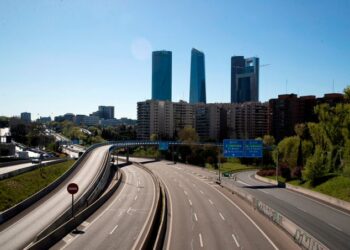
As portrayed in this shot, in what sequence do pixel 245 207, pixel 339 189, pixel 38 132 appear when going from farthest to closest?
pixel 38 132 → pixel 339 189 → pixel 245 207

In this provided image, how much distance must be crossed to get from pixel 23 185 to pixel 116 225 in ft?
83.5

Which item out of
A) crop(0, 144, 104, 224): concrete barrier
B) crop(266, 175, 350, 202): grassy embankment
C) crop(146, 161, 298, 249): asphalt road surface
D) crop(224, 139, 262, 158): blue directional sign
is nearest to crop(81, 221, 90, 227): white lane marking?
crop(146, 161, 298, 249): asphalt road surface

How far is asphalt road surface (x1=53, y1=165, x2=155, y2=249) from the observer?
993 inches

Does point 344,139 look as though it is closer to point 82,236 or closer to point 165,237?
point 165,237

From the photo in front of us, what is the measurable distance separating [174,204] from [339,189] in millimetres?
23076

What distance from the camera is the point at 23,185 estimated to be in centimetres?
5166

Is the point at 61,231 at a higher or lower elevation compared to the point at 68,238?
higher

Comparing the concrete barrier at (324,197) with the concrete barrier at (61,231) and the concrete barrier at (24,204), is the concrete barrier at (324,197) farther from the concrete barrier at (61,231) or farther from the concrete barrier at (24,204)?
the concrete barrier at (24,204)

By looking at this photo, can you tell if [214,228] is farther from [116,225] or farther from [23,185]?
[23,185]

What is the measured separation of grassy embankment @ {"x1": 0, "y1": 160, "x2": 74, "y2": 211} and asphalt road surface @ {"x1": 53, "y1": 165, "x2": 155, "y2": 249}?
36.2ft

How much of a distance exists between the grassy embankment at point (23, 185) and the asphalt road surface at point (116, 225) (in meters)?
11.0

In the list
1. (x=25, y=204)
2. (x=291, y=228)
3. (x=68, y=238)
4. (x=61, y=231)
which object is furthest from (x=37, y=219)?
(x=291, y=228)

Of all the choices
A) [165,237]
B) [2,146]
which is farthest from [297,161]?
[2,146]

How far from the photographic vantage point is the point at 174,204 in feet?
146
